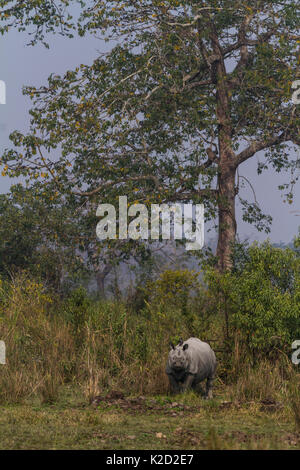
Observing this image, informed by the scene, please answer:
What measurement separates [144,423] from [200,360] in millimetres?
2221

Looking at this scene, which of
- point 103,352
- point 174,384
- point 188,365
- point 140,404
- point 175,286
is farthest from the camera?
point 175,286

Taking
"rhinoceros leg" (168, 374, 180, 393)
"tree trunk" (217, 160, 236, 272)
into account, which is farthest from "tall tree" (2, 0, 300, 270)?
"rhinoceros leg" (168, 374, 180, 393)

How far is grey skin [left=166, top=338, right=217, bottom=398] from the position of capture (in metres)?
9.63

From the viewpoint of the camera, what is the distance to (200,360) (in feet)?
32.7

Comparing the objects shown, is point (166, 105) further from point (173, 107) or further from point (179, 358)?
point (179, 358)

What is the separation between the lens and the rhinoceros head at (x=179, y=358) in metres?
9.58

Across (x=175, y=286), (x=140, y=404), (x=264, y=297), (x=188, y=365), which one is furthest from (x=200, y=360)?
(x=175, y=286)

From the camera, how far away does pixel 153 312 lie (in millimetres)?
12656

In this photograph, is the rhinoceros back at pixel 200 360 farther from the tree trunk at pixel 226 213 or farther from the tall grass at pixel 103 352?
the tree trunk at pixel 226 213

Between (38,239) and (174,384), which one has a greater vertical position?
(38,239)

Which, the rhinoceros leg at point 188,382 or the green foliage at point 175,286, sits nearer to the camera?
the rhinoceros leg at point 188,382

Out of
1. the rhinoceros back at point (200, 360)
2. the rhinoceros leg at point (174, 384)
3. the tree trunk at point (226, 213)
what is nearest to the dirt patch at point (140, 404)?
the rhinoceros leg at point (174, 384)

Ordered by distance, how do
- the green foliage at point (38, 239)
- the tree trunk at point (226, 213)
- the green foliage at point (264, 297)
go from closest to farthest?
the green foliage at point (264, 297), the green foliage at point (38, 239), the tree trunk at point (226, 213)

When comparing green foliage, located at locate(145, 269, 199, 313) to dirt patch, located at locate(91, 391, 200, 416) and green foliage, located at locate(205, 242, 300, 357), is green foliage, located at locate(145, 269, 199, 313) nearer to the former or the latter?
green foliage, located at locate(205, 242, 300, 357)
